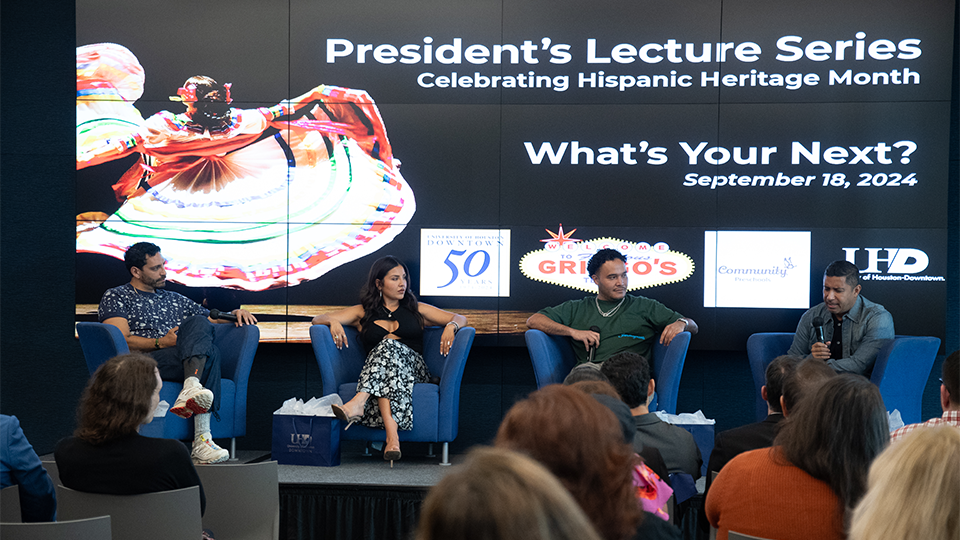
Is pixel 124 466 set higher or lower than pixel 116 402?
lower

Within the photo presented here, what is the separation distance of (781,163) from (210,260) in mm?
3703

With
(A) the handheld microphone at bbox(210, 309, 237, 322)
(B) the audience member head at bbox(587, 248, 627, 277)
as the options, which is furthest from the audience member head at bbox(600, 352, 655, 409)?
(A) the handheld microphone at bbox(210, 309, 237, 322)

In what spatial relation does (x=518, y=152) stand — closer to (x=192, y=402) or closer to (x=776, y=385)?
(x=192, y=402)

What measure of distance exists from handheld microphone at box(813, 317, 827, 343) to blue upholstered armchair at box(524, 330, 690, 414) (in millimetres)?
785

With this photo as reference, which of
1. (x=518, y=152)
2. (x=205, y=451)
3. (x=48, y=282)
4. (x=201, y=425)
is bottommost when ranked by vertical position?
(x=205, y=451)

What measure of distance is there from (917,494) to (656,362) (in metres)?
3.51

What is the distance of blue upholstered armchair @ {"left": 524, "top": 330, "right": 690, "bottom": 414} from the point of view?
14.3ft

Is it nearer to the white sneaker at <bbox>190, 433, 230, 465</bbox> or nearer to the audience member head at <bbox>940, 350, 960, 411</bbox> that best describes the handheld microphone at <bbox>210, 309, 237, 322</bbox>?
the white sneaker at <bbox>190, 433, 230, 465</bbox>

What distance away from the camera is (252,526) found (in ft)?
8.81

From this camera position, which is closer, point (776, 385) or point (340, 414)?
point (776, 385)

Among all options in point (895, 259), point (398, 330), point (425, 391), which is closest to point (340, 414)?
point (425, 391)

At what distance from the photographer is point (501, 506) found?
2.34 ft

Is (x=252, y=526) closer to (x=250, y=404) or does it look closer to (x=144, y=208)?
(x=250, y=404)

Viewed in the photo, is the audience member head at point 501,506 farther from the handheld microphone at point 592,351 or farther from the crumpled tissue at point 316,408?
the handheld microphone at point 592,351
